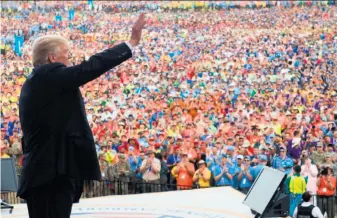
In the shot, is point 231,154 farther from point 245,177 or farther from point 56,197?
point 56,197

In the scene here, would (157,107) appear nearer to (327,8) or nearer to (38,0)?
(327,8)

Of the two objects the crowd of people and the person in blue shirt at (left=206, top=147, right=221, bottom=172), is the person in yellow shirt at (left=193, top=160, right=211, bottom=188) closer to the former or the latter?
the crowd of people

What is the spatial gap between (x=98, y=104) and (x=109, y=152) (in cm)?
768

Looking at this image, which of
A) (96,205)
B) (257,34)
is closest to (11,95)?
(96,205)

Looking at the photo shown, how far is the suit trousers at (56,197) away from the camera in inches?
155

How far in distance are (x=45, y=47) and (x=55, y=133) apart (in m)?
0.45

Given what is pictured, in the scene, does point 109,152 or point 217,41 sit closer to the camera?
point 109,152

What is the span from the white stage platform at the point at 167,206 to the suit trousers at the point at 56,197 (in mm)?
2707

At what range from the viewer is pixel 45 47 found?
397 cm

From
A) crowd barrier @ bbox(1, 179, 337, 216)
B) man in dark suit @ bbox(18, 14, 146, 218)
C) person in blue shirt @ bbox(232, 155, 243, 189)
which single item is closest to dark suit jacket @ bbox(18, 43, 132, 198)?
man in dark suit @ bbox(18, 14, 146, 218)

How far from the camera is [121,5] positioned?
52.0 metres

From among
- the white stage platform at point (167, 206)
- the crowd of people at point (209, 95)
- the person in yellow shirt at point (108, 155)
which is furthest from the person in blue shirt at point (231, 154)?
the white stage platform at point (167, 206)

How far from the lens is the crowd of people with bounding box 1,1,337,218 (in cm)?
1179

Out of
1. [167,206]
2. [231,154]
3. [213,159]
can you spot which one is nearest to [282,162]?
[231,154]
